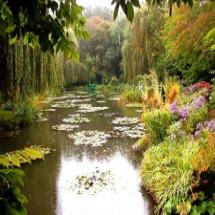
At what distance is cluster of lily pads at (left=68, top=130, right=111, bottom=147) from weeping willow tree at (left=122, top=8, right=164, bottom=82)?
10.2 metres

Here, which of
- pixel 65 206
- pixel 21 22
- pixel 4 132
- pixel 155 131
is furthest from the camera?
pixel 4 132

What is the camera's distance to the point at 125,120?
14109 mm

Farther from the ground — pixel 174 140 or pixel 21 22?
pixel 21 22

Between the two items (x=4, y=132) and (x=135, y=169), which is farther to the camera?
(x=4, y=132)

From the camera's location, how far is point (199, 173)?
4770mm

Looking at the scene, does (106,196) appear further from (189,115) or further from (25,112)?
(25,112)

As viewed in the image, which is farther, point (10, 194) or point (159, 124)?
point (159, 124)

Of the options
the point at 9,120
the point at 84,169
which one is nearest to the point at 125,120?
the point at 9,120

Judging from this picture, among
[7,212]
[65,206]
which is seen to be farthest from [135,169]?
[7,212]

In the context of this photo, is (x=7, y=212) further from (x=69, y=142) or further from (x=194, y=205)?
(x=69, y=142)

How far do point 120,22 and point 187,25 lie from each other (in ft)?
68.3

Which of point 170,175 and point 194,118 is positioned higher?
point 194,118

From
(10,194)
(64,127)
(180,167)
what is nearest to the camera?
(10,194)

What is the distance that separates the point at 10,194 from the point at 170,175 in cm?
439
